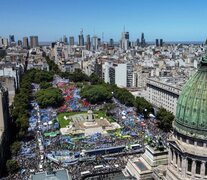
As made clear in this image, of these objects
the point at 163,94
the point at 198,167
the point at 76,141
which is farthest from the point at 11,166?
the point at 163,94

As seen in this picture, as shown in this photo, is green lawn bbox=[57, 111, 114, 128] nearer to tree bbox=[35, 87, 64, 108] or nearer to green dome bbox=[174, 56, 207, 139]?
tree bbox=[35, 87, 64, 108]

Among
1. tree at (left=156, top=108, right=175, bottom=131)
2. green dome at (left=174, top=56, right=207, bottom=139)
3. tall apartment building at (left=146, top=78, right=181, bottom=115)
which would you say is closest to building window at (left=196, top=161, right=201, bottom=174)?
green dome at (left=174, top=56, right=207, bottom=139)

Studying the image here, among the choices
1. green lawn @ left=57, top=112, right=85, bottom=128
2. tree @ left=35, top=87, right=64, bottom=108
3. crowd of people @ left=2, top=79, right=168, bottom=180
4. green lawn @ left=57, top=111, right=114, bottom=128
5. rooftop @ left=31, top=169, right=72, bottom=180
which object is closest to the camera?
rooftop @ left=31, top=169, right=72, bottom=180

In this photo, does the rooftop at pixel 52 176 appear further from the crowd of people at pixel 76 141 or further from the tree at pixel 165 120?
the tree at pixel 165 120

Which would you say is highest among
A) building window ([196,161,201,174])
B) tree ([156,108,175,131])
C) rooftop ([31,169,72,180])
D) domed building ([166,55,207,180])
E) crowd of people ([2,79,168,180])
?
domed building ([166,55,207,180])

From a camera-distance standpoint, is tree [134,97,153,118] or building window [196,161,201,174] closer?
building window [196,161,201,174]

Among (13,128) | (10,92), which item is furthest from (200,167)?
(10,92)
